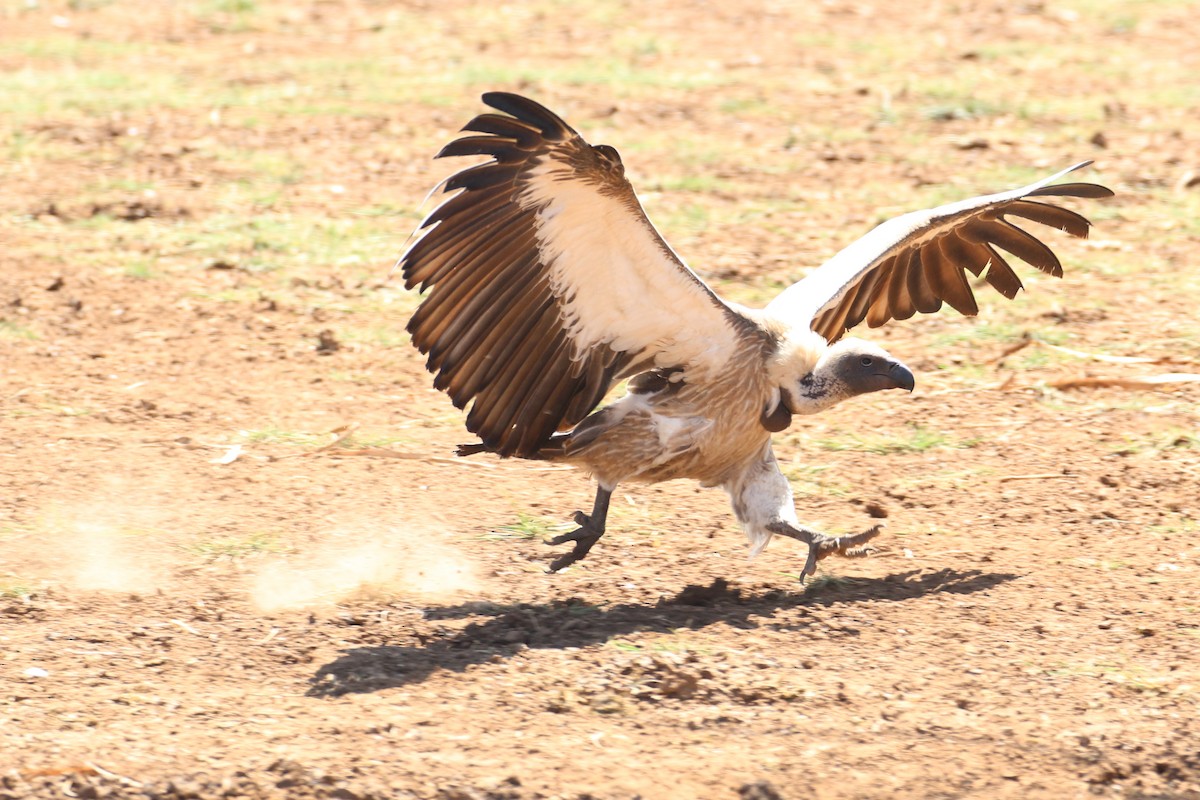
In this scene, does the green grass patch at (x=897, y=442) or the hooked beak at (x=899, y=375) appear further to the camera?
the green grass patch at (x=897, y=442)

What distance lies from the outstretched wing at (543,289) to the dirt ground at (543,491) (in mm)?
710

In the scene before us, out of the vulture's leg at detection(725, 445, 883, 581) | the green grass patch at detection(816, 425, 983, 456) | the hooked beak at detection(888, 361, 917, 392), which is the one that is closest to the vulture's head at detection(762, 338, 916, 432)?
the hooked beak at detection(888, 361, 917, 392)

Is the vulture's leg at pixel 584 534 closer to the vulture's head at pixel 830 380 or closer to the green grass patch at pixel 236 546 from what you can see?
the vulture's head at pixel 830 380

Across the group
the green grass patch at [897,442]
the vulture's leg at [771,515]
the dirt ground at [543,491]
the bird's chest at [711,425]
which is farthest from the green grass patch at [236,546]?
the green grass patch at [897,442]

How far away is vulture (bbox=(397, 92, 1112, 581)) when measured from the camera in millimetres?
4859

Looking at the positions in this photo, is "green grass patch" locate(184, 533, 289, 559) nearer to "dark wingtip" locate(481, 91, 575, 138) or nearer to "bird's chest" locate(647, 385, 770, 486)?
"bird's chest" locate(647, 385, 770, 486)

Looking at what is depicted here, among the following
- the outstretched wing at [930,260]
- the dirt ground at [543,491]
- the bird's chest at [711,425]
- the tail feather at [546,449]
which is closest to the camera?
the dirt ground at [543,491]

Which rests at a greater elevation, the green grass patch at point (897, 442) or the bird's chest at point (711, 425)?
the bird's chest at point (711, 425)

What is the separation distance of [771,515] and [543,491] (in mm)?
1241

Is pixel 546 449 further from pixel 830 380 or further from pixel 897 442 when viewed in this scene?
pixel 897 442

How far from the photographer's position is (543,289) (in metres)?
5.14

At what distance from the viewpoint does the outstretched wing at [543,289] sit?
4.79 m

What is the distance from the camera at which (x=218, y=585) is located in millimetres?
5445

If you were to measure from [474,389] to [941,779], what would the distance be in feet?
6.22
